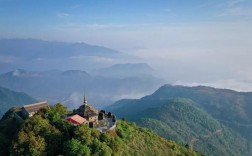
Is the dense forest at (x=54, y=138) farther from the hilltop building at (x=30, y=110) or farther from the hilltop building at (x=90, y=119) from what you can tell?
the hilltop building at (x=30, y=110)

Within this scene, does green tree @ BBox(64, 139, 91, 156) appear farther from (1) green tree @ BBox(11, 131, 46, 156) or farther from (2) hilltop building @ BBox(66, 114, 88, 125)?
(2) hilltop building @ BBox(66, 114, 88, 125)

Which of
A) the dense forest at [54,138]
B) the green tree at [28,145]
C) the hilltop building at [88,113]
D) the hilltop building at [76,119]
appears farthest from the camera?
the hilltop building at [88,113]

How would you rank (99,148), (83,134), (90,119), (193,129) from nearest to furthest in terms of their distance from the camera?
1. (83,134)
2. (99,148)
3. (90,119)
4. (193,129)

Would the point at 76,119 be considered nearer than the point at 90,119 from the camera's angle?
Yes

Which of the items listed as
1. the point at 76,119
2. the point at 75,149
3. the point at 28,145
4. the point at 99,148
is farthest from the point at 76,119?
the point at 28,145

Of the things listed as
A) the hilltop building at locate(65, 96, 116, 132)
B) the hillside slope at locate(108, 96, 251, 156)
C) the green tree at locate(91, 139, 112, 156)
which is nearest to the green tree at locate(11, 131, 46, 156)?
→ the green tree at locate(91, 139, 112, 156)

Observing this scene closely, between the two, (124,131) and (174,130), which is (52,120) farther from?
(174,130)

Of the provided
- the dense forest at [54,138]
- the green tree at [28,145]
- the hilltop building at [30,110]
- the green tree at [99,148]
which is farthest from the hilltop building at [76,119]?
the hilltop building at [30,110]

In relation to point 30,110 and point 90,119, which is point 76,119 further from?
point 30,110

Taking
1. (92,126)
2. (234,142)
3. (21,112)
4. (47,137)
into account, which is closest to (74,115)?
(92,126)

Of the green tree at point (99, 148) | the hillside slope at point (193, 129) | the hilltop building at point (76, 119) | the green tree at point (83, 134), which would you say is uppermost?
the hilltop building at point (76, 119)

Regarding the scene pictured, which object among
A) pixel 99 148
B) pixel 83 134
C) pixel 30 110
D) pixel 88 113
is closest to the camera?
pixel 83 134
